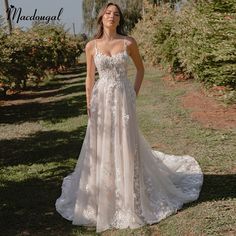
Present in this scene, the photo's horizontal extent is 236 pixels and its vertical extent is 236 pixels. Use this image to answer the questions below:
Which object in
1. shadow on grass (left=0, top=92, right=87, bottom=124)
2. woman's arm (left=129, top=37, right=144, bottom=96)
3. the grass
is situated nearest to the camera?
the grass

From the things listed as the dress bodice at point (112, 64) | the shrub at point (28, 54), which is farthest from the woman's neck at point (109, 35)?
the shrub at point (28, 54)

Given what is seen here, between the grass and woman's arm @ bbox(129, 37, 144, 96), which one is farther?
woman's arm @ bbox(129, 37, 144, 96)

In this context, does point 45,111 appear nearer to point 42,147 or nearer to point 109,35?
point 42,147

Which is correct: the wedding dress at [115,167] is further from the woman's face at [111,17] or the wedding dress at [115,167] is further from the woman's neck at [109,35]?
the woman's face at [111,17]

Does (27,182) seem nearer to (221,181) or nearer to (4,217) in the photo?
(4,217)

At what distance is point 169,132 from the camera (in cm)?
1019

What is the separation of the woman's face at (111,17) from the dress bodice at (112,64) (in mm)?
346

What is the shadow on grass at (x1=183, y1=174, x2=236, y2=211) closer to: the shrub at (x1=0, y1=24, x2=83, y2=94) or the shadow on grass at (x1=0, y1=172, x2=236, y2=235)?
the shadow on grass at (x1=0, y1=172, x2=236, y2=235)

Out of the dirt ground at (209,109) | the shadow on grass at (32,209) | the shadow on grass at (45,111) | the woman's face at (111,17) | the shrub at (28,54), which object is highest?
the woman's face at (111,17)

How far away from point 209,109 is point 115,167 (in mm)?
7345

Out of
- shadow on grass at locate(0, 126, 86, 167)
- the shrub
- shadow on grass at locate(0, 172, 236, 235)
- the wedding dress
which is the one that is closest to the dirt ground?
shadow on grass at locate(0, 126, 86, 167)

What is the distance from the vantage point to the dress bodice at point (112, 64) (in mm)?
5453

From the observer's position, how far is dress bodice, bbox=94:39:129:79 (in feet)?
17.9

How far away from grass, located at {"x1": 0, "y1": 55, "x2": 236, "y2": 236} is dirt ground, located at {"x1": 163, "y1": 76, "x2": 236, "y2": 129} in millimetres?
316
